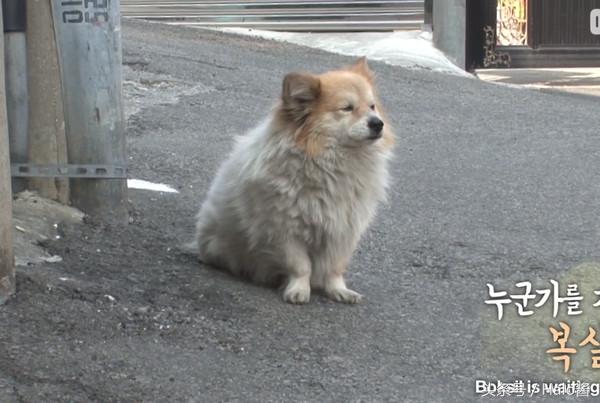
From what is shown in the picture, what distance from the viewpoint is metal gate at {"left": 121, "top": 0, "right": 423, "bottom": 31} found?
17.8 m

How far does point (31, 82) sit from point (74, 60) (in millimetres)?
285

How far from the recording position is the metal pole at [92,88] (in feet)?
18.5

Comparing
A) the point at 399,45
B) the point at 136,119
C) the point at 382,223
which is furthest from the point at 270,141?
the point at 399,45

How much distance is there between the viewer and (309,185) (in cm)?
520

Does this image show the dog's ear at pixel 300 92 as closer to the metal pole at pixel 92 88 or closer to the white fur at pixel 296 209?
the white fur at pixel 296 209

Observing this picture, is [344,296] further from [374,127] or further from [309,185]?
[374,127]

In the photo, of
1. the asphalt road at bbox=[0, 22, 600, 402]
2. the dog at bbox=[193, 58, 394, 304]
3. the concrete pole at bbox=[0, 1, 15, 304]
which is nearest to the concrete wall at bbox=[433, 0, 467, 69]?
the asphalt road at bbox=[0, 22, 600, 402]

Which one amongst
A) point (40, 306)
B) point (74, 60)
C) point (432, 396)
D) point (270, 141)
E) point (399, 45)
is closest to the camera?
point (432, 396)

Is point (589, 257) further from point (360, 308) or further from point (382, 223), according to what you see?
point (360, 308)

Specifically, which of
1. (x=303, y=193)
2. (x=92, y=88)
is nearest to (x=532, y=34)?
(x=92, y=88)

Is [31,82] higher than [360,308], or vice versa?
[31,82]

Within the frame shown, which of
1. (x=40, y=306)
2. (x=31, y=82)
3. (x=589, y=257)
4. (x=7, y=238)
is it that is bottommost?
(x=589, y=257)

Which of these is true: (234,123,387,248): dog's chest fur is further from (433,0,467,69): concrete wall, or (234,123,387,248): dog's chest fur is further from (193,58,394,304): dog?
(433,0,467,69): concrete wall

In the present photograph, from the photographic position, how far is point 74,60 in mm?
5691
